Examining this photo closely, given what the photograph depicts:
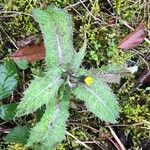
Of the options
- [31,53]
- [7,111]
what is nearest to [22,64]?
[31,53]

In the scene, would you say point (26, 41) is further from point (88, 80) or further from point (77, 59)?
point (88, 80)

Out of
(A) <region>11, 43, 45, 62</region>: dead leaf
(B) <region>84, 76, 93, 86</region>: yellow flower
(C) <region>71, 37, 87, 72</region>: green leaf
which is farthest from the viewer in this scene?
(A) <region>11, 43, 45, 62</region>: dead leaf

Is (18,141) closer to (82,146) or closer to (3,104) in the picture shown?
(3,104)

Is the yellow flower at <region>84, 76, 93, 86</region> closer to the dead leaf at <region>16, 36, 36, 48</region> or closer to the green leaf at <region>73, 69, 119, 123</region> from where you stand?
the green leaf at <region>73, 69, 119, 123</region>

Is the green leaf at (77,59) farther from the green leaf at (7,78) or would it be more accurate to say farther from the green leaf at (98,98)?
the green leaf at (7,78)

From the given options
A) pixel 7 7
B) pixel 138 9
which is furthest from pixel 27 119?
pixel 138 9

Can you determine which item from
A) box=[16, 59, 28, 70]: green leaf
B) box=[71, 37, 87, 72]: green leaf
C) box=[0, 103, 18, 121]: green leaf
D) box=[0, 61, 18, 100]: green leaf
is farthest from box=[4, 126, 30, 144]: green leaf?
box=[71, 37, 87, 72]: green leaf
